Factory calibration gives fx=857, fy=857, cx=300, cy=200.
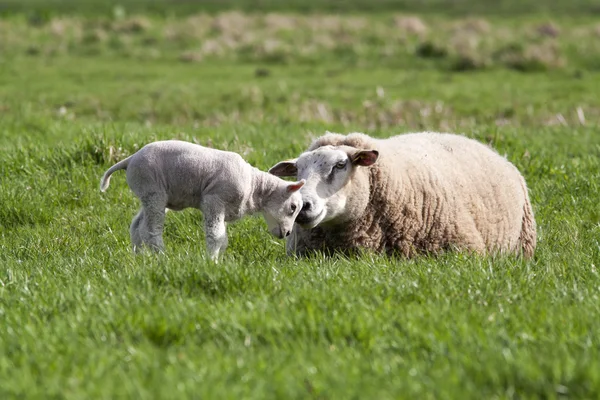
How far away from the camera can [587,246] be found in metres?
6.54

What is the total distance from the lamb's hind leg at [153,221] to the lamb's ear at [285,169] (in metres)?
1.02

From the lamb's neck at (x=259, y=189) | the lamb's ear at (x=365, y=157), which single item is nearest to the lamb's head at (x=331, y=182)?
the lamb's ear at (x=365, y=157)

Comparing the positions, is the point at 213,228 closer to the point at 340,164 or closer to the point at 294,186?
the point at 294,186

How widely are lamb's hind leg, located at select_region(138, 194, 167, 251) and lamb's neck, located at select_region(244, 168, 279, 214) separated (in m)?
0.58

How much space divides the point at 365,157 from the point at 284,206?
2.64ft

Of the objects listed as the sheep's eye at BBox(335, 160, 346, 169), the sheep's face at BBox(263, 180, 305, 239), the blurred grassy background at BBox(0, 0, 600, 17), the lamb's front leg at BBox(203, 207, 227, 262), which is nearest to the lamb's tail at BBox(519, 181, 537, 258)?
the sheep's eye at BBox(335, 160, 346, 169)

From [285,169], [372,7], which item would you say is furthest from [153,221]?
[372,7]

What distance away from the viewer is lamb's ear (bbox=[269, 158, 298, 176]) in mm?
6363

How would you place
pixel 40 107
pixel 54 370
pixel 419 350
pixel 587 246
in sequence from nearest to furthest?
pixel 54 370, pixel 419 350, pixel 587 246, pixel 40 107

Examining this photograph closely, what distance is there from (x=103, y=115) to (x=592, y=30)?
20.4 metres

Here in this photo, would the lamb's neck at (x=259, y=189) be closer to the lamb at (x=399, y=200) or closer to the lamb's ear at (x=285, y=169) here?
the lamb at (x=399, y=200)

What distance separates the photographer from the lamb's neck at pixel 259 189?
584cm

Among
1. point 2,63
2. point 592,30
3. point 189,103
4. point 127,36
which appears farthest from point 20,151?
point 592,30

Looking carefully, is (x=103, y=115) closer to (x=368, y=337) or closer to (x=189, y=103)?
(x=189, y=103)
